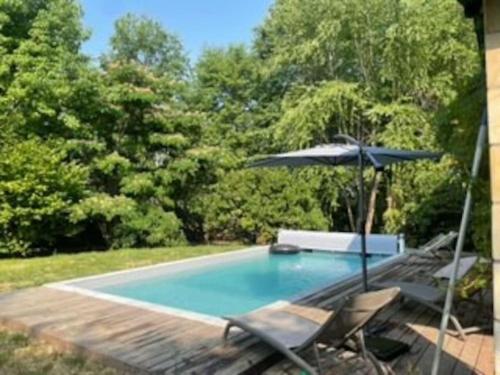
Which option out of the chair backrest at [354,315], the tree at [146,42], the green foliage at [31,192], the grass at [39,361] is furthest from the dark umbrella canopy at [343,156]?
the tree at [146,42]

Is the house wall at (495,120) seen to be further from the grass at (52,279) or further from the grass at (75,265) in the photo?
the grass at (75,265)

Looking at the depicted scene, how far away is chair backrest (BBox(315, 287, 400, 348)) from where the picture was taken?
12.5ft

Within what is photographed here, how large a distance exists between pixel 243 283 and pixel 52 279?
135 inches

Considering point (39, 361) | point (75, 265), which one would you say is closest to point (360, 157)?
point (39, 361)

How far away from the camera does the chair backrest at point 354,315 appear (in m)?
3.81

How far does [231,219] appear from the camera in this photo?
14.7m

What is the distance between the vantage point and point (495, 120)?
2902 mm

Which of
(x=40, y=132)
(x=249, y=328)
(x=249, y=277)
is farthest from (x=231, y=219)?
(x=249, y=328)

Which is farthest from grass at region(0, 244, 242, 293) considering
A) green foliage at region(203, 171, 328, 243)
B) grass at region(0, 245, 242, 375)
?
green foliage at region(203, 171, 328, 243)

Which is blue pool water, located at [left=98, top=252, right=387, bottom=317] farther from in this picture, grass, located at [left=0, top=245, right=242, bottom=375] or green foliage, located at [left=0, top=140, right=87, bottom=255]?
green foliage, located at [left=0, top=140, right=87, bottom=255]

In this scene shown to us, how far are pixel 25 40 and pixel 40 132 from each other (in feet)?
10.3

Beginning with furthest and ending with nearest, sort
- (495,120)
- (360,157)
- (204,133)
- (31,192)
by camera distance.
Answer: (204,133)
(31,192)
(360,157)
(495,120)

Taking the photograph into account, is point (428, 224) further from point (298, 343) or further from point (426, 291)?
point (298, 343)

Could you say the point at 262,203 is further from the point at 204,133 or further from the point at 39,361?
the point at 39,361
